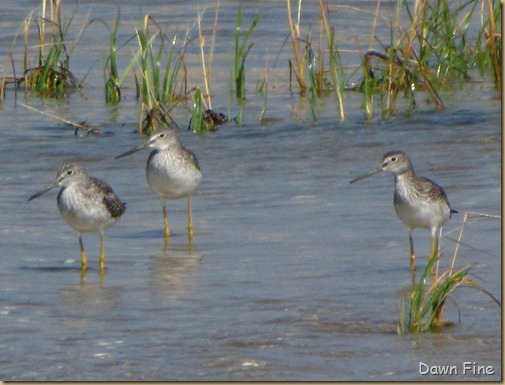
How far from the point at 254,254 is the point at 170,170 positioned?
1.54 metres

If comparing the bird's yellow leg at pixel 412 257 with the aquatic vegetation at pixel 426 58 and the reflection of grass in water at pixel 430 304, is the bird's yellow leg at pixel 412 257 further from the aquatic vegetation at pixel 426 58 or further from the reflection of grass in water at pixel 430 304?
the aquatic vegetation at pixel 426 58

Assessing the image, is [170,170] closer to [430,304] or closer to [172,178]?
[172,178]

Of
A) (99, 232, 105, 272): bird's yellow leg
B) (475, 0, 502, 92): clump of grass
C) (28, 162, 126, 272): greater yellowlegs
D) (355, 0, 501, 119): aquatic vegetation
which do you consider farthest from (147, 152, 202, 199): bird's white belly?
(475, 0, 502, 92): clump of grass

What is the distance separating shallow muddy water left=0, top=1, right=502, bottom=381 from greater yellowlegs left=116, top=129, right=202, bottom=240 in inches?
9.1

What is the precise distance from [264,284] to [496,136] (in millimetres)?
4738

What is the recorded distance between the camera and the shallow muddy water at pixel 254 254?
5816 mm

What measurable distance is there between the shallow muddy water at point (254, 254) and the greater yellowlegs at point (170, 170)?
231mm

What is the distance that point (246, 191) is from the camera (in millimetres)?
9711

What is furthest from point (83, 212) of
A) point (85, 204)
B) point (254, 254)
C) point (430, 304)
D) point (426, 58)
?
point (426, 58)

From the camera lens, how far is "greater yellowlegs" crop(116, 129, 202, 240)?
9.03 meters

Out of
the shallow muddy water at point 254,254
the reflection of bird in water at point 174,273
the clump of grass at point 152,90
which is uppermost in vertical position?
the clump of grass at point 152,90

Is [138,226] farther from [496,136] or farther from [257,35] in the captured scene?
[257,35]

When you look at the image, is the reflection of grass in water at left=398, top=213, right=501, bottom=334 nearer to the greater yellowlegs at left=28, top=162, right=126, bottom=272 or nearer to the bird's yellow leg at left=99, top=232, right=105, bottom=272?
the bird's yellow leg at left=99, top=232, right=105, bottom=272

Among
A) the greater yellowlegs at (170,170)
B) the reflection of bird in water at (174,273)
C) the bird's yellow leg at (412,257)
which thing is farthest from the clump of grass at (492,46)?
the reflection of bird in water at (174,273)
